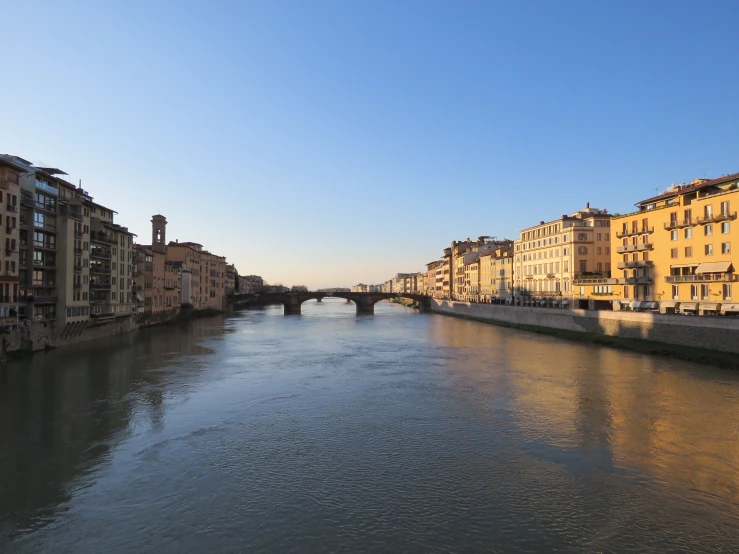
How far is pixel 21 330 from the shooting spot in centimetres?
3669

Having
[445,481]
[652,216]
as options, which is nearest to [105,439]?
[445,481]

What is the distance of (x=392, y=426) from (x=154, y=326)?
57385mm

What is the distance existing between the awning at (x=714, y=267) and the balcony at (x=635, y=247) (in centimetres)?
740

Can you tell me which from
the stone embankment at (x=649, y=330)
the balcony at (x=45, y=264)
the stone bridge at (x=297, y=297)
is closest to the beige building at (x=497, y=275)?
the stone embankment at (x=649, y=330)

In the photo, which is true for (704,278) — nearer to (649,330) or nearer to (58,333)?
(649,330)

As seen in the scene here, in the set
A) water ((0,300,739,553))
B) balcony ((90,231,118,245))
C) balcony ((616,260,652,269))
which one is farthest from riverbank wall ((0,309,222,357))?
balcony ((616,260,652,269))

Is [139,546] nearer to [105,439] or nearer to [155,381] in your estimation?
[105,439]

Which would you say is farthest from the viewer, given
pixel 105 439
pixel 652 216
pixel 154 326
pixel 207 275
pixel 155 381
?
pixel 207 275

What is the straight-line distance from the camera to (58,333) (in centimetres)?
4194

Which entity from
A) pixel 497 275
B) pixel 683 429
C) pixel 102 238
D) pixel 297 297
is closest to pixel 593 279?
pixel 497 275

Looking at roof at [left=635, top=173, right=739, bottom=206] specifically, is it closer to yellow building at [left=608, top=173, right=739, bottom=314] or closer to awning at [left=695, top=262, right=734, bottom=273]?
yellow building at [left=608, top=173, right=739, bottom=314]

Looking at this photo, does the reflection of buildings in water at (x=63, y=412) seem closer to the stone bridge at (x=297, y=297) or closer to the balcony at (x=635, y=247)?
the balcony at (x=635, y=247)

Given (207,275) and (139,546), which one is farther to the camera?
(207,275)

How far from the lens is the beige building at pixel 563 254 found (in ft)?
208
